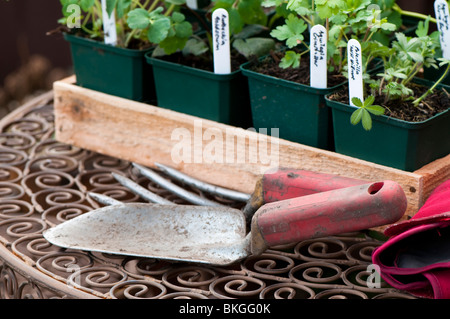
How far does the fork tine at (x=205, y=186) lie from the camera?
140cm

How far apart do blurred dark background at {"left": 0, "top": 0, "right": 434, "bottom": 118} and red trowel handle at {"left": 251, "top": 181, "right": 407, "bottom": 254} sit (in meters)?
2.39

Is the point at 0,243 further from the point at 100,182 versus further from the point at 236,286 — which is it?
the point at 236,286

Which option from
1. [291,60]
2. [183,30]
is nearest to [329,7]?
[291,60]

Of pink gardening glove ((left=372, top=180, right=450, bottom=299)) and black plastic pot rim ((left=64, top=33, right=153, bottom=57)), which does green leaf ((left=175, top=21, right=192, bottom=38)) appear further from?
pink gardening glove ((left=372, top=180, right=450, bottom=299))

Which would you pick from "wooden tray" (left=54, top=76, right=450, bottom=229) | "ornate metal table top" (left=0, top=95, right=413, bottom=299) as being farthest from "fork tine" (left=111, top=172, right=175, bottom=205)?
"wooden tray" (left=54, top=76, right=450, bottom=229)

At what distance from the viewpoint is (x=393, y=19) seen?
151 cm

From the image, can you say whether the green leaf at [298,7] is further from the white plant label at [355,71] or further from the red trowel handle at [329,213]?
the red trowel handle at [329,213]

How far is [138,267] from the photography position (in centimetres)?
119

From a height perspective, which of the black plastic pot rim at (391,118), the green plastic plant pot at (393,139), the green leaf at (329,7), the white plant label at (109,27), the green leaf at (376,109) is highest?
the green leaf at (329,7)

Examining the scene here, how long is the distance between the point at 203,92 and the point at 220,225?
339 millimetres

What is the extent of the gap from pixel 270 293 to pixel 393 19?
0.73m

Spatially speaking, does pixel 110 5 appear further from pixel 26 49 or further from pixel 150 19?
pixel 26 49

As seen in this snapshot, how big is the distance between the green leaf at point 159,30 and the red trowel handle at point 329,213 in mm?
511

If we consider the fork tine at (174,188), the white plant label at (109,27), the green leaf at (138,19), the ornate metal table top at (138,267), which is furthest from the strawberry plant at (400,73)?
the white plant label at (109,27)
